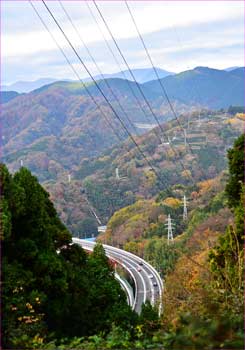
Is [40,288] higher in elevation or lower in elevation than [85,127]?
lower

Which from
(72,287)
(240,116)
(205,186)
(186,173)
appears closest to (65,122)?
(240,116)

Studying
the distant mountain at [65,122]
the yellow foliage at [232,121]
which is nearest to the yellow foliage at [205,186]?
the yellow foliage at [232,121]

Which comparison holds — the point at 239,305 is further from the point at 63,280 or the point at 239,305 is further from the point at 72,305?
the point at 72,305

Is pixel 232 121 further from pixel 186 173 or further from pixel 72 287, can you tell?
pixel 72 287

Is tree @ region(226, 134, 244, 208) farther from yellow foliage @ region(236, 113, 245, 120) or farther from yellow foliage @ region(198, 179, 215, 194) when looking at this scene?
yellow foliage @ region(236, 113, 245, 120)

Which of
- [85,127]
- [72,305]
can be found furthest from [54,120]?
[72,305]

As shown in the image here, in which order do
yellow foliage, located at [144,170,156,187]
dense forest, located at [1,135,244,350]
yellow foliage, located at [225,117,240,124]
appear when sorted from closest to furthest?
1. dense forest, located at [1,135,244,350]
2. yellow foliage, located at [144,170,156,187]
3. yellow foliage, located at [225,117,240,124]

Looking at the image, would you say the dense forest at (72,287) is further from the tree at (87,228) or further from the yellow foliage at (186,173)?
the yellow foliage at (186,173)

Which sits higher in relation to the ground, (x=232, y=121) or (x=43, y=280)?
(x=232, y=121)

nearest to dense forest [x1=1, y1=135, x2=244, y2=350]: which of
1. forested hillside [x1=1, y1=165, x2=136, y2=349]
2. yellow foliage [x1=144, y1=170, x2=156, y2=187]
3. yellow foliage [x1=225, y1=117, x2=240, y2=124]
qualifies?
forested hillside [x1=1, y1=165, x2=136, y2=349]

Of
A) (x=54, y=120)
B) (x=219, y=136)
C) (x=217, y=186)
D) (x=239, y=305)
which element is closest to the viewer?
(x=239, y=305)

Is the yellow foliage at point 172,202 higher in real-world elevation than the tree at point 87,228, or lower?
higher
